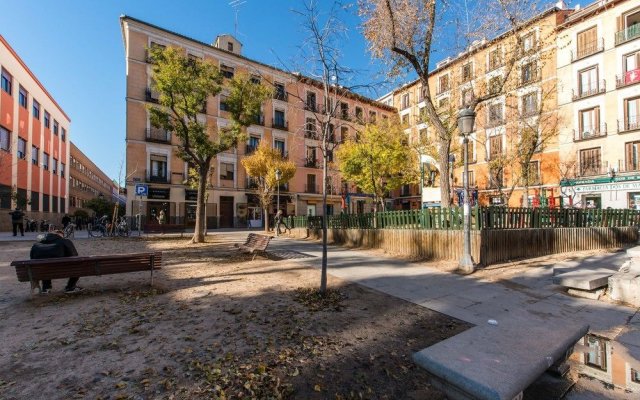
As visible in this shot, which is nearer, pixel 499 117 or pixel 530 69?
pixel 530 69

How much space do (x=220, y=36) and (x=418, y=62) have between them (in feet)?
95.1

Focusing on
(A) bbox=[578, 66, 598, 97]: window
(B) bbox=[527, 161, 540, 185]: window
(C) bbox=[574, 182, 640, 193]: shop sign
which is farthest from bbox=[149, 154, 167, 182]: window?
(A) bbox=[578, 66, 598, 97]: window

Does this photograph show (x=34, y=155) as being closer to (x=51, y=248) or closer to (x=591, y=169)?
(x=51, y=248)

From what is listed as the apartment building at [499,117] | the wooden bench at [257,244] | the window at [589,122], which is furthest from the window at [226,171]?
the window at [589,122]

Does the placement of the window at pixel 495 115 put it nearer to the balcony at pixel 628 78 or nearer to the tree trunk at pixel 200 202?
the balcony at pixel 628 78

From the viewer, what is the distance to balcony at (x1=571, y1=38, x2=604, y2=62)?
24.1 metres

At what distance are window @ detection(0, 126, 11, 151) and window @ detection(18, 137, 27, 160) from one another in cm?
200

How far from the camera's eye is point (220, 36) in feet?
107

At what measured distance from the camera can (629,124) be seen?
2262 cm

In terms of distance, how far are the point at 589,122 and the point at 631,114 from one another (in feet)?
8.59

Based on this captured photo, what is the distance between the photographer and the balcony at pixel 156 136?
27.2 metres

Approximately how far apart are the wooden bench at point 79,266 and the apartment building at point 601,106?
29520 millimetres

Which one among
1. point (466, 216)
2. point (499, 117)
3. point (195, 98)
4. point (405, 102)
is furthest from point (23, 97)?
point (405, 102)

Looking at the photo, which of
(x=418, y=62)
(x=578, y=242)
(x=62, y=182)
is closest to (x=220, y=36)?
(x=62, y=182)
